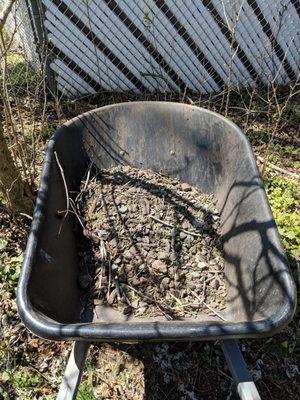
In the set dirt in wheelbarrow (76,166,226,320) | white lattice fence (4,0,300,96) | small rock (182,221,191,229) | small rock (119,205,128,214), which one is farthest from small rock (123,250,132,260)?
white lattice fence (4,0,300,96)

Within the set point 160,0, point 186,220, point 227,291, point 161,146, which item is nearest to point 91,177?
point 161,146

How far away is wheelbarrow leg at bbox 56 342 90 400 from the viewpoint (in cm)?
128

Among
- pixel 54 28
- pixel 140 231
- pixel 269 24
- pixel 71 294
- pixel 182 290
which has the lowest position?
pixel 269 24

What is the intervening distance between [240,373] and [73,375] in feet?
1.91

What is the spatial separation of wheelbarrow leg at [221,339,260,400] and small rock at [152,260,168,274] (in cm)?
52

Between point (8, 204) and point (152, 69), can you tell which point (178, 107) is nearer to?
point (8, 204)

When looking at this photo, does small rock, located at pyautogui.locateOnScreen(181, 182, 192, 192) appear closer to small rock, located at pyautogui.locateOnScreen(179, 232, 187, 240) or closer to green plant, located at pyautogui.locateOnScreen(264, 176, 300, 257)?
small rock, located at pyautogui.locateOnScreen(179, 232, 187, 240)

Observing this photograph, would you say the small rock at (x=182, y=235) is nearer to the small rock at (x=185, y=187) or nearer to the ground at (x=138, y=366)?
the small rock at (x=185, y=187)

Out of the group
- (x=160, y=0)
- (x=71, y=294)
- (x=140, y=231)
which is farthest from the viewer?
(x=160, y=0)

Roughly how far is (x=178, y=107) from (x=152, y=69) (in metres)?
1.60

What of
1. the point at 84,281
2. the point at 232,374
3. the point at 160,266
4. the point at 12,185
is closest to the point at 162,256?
the point at 160,266

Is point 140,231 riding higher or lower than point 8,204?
lower

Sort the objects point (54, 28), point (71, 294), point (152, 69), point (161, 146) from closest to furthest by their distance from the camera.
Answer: point (71, 294), point (161, 146), point (54, 28), point (152, 69)

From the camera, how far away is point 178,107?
82.8 inches
